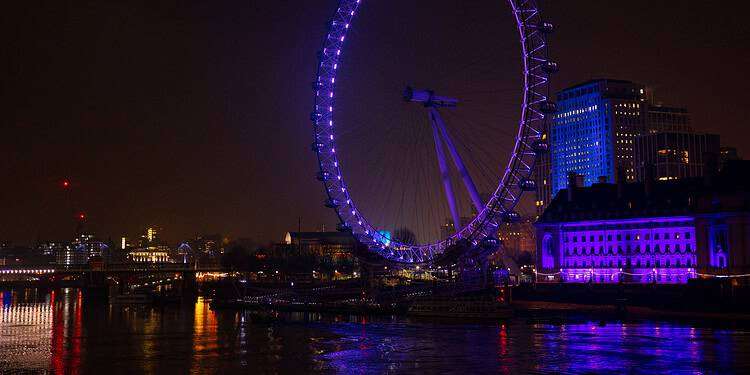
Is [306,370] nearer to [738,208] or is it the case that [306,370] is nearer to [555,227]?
[738,208]

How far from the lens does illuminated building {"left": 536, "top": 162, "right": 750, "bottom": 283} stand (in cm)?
9512

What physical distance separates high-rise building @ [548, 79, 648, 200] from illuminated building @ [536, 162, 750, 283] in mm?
67373

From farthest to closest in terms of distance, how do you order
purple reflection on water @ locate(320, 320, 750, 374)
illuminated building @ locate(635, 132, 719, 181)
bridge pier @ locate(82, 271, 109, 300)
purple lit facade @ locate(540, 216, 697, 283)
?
1. illuminated building @ locate(635, 132, 719, 181)
2. bridge pier @ locate(82, 271, 109, 300)
3. purple lit facade @ locate(540, 216, 697, 283)
4. purple reflection on water @ locate(320, 320, 750, 374)

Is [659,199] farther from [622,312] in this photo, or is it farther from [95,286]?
[95,286]

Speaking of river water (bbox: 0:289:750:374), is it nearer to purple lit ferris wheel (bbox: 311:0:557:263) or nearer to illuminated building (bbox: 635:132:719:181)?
purple lit ferris wheel (bbox: 311:0:557:263)

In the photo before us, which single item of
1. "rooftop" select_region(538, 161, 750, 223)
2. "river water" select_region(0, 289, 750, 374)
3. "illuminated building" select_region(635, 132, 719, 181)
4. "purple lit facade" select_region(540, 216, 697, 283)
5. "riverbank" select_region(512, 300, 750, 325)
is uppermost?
"illuminated building" select_region(635, 132, 719, 181)

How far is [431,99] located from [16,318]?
54.9 metres

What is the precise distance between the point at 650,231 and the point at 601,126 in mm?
81938

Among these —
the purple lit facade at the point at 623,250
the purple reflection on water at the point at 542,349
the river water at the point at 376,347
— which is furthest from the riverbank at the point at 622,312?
the purple lit facade at the point at 623,250

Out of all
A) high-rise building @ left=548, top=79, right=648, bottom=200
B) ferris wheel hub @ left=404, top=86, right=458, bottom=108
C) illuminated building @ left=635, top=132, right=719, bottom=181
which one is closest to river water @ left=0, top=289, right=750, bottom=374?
ferris wheel hub @ left=404, top=86, right=458, bottom=108

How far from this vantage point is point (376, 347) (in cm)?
6281

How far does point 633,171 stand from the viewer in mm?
180250

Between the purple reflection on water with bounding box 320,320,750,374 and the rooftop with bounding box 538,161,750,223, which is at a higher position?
the rooftop with bounding box 538,161,750,223

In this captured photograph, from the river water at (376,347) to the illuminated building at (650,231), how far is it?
22943 mm
